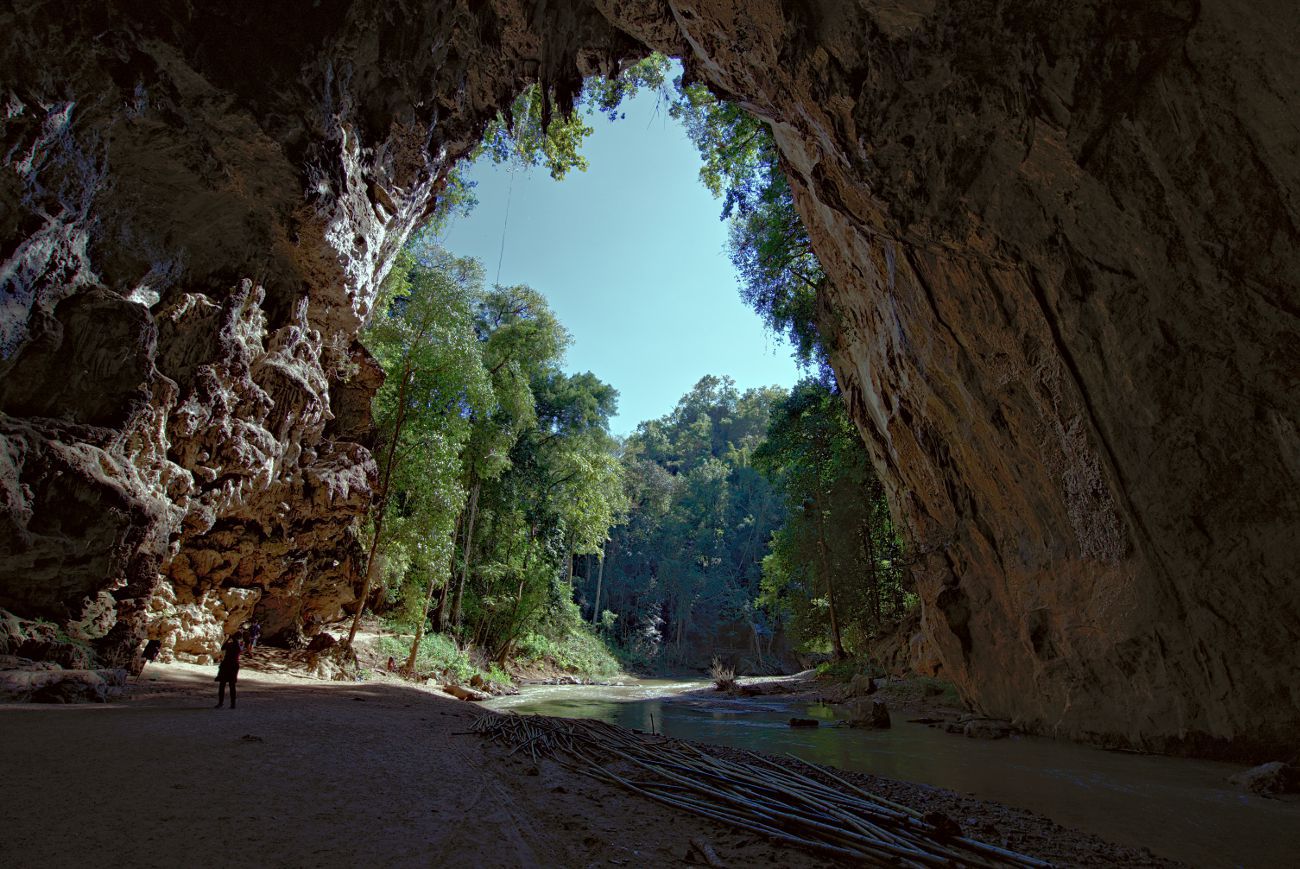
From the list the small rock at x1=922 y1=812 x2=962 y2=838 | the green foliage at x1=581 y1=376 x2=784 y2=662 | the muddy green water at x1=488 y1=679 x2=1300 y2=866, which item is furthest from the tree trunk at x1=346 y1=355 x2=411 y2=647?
the green foliage at x1=581 y1=376 x2=784 y2=662

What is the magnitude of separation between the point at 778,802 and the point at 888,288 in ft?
23.6

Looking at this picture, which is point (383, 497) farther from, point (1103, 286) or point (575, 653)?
point (575, 653)

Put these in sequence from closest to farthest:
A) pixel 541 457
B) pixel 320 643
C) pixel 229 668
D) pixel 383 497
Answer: pixel 229 668 < pixel 320 643 < pixel 383 497 < pixel 541 457

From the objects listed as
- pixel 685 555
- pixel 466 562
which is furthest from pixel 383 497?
pixel 685 555

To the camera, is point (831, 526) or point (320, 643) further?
point (831, 526)

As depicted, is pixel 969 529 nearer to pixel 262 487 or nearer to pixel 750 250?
pixel 750 250

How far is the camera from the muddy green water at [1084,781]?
144 inches

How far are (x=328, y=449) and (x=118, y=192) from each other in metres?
6.69

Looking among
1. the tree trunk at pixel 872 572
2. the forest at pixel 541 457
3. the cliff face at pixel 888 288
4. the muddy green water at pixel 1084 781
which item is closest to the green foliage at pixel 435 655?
the forest at pixel 541 457

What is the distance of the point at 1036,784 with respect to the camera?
17.0 feet

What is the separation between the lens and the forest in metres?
15.0

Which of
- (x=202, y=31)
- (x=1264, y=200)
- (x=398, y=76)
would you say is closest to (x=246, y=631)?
(x=202, y=31)

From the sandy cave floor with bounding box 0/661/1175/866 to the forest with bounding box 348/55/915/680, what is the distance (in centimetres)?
932

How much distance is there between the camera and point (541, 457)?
83.1 feet
